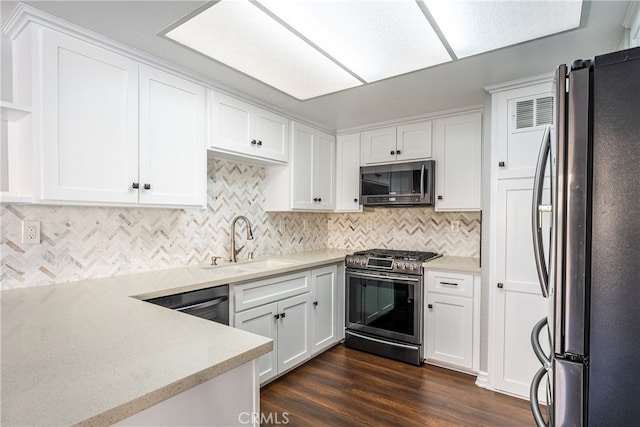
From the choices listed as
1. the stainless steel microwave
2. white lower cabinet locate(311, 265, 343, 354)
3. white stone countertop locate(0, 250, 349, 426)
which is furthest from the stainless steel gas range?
white stone countertop locate(0, 250, 349, 426)

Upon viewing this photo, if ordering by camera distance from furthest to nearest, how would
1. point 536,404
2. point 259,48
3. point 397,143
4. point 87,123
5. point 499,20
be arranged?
point 397,143 → point 259,48 → point 87,123 → point 499,20 → point 536,404

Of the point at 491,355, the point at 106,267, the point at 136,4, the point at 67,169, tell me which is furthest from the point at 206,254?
the point at 491,355

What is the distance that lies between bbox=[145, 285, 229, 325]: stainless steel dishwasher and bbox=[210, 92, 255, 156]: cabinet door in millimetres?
1012

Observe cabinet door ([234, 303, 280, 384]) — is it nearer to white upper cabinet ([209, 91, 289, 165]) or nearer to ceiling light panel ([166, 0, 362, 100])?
white upper cabinet ([209, 91, 289, 165])

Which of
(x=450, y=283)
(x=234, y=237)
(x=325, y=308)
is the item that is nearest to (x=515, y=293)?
(x=450, y=283)

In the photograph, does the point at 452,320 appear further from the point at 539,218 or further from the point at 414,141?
the point at 539,218

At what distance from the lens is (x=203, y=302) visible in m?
1.88

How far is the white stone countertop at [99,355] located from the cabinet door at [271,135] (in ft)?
5.15

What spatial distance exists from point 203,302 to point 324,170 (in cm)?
193

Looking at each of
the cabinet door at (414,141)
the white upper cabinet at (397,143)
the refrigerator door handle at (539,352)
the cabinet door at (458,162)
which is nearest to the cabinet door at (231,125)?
the white upper cabinet at (397,143)

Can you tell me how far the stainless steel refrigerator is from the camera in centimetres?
79

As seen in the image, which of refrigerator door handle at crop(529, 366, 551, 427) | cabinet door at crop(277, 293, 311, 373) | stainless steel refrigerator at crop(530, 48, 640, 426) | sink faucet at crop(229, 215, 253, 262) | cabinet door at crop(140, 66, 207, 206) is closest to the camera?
stainless steel refrigerator at crop(530, 48, 640, 426)

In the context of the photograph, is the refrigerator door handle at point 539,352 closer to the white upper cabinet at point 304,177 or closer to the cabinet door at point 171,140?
the cabinet door at point 171,140

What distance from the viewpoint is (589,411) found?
83 cm
